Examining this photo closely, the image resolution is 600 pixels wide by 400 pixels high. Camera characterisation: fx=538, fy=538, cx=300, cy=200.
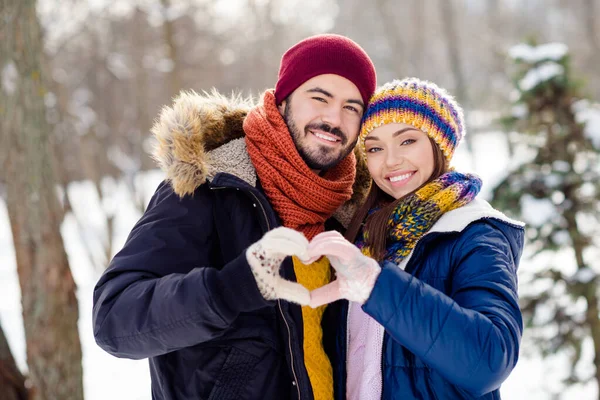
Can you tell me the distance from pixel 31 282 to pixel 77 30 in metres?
10.3

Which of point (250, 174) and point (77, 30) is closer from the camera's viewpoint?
point (250, 174)

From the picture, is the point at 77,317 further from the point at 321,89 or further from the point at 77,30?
the point at 77,30

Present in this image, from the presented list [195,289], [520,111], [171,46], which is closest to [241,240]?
[195,289]

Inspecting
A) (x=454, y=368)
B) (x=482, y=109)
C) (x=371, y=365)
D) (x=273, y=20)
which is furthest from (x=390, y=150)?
(x=482, y=109)

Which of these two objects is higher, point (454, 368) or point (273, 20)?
point (273, 20)

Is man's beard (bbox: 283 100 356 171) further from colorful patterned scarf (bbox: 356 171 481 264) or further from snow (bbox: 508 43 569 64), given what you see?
snow (bbox: 508 43 569 64)

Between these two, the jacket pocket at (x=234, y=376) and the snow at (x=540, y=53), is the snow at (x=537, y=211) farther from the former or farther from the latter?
the jacket pocket at (x=234, y=376)

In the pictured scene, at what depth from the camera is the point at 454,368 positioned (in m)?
1.60

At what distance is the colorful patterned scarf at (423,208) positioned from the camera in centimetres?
210

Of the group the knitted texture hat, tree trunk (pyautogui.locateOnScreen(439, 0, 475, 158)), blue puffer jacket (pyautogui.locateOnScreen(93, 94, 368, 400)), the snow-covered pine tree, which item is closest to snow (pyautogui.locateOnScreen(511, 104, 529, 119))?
the snow-covered pine tree

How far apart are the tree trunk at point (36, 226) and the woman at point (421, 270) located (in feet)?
8.00

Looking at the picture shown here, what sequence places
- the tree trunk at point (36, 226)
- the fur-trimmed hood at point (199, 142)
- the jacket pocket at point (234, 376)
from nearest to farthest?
the jacket pocket at point (234, 376) → the fur-trimmed hood at point (199, 142) → the tree trunk at point (36, 226)

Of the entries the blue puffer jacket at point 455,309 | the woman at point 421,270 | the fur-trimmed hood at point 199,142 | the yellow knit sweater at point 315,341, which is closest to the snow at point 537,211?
the woman at point 421,270

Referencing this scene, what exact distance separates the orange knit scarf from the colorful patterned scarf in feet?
1.12
